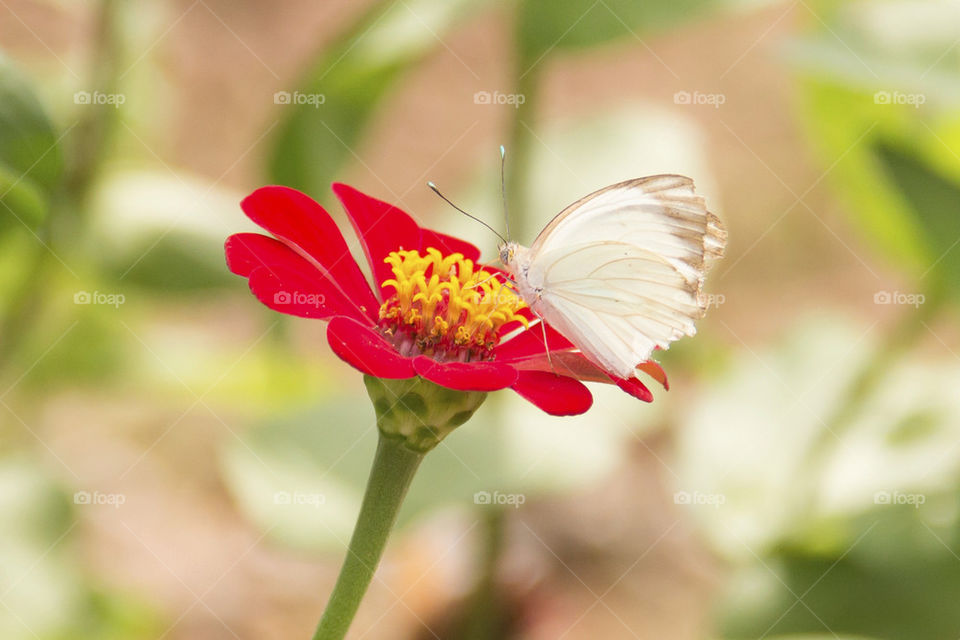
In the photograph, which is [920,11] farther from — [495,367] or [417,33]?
[495,367]

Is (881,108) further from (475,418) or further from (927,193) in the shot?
(475,418)

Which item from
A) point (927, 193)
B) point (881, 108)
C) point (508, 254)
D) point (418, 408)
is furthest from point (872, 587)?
point (418, 408)

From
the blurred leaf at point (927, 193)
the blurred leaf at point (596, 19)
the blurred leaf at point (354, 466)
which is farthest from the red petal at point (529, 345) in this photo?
the blurred leaf at point (927, 193)

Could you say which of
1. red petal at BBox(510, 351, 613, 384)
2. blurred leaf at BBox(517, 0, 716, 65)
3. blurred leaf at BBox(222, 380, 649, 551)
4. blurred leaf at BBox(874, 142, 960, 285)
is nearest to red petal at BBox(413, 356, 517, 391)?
red petal at BBox(510, 351, 613, 384)

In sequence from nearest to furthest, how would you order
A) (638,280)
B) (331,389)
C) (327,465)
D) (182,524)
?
(638,280) < (327,465) < (331,389) < (182,524)

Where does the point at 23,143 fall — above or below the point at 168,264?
below

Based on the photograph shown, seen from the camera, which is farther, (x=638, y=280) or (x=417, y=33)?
(x=417, y=33)

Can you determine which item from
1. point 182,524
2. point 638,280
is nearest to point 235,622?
point 182,524

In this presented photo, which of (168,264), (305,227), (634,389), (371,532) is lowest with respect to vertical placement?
(371,532)
